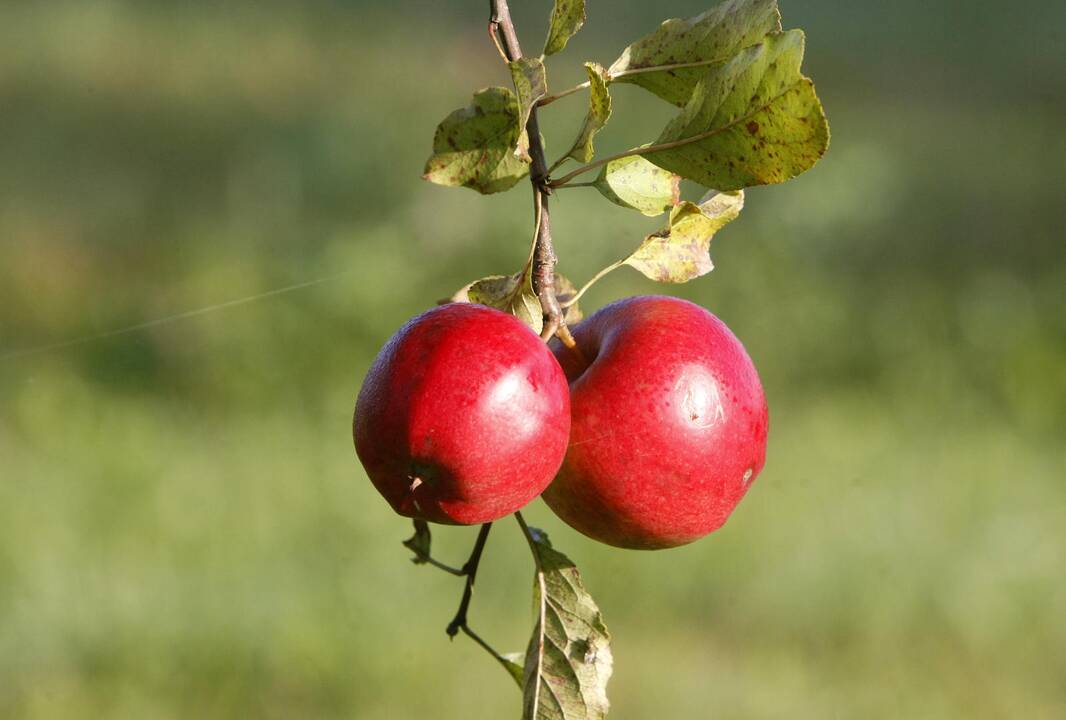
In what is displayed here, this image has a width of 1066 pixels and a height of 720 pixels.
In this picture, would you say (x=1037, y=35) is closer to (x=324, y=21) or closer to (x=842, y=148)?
(x=842, y=148)

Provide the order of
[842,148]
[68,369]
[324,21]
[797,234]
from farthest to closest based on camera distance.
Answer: [324,21] < [842,148] < [797,234] < [68,369]

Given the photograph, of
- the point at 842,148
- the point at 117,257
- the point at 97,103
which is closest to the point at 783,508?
the point at 842,148

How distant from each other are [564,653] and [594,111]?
441 mm

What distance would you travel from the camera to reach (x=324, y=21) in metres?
4.78

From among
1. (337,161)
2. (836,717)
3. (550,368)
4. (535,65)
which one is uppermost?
(535,65)

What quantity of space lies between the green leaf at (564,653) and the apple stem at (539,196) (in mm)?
231

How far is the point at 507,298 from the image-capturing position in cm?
99

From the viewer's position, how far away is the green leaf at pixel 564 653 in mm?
1032

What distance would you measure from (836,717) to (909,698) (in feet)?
0.59

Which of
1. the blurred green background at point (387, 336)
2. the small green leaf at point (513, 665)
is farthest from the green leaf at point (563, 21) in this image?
the blurred green background at point (387, 336)

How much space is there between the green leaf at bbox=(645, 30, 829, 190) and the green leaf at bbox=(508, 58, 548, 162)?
0.35 ft

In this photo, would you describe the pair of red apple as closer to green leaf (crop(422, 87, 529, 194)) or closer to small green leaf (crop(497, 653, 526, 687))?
green leaf (crop(422, 87, 529, 194))

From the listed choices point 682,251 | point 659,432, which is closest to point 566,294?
point 682,251

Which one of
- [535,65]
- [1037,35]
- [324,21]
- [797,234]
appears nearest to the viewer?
[535,65]
